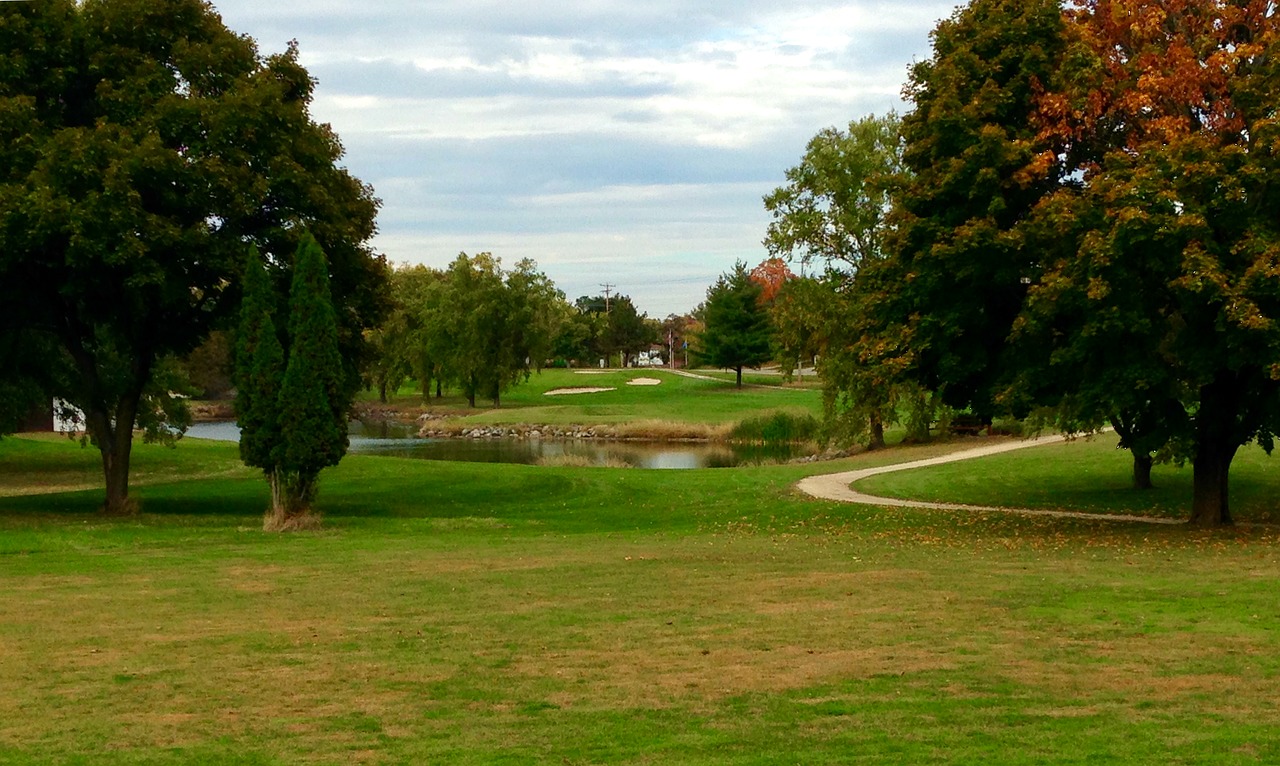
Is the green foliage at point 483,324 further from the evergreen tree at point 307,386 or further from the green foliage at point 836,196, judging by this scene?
the evergreen tree at point 307,386

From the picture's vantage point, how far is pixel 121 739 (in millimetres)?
7953

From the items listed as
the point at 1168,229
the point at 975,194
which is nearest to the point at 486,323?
the point at 975,194

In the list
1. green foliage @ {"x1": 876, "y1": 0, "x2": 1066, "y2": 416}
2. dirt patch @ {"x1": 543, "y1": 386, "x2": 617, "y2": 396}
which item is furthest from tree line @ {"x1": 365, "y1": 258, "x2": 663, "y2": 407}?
green foliage @ {"x1": 876, "y1": 0, "x2": 1066, "y2": 416}

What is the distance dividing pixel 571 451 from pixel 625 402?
3096 cm

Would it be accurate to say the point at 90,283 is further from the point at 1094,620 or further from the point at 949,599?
the point at 1094,620

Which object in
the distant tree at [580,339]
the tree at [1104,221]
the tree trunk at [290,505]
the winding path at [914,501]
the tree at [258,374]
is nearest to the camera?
the tree at [1104,221]

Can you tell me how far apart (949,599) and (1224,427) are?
9.68 m

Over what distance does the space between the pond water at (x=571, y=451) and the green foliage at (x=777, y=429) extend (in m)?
0.67

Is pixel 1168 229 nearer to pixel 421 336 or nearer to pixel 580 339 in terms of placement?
pixel 421 336

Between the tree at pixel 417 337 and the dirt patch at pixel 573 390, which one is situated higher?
the tree at pixel 417 337

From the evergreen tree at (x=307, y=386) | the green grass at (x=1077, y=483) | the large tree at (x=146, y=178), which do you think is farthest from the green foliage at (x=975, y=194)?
the large tree at (x=146, y=178)

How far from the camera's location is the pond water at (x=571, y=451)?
2040 inches

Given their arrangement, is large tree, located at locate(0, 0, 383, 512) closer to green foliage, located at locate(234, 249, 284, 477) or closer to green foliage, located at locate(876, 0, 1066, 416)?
green foliage, located at locate(234, 249, 284, 477)

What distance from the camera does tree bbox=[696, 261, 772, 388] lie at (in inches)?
3632
